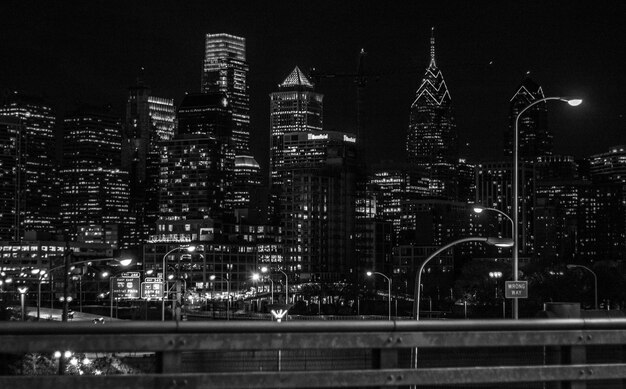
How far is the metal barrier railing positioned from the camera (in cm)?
817

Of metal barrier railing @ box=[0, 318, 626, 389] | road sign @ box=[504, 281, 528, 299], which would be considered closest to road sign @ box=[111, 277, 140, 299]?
road sign @ box=[504, 281, 528, 299]

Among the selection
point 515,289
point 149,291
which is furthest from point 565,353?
point 149,291

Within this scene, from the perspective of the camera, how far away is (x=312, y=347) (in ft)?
28.6

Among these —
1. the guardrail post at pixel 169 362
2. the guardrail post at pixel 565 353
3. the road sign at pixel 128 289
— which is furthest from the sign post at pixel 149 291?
the guardrail post at pixel 169 362

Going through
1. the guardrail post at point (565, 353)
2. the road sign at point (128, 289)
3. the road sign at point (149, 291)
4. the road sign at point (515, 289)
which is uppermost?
the guardrail post at point (565, 353)

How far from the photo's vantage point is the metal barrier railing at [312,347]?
322 inches

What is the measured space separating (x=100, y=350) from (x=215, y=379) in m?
0.97

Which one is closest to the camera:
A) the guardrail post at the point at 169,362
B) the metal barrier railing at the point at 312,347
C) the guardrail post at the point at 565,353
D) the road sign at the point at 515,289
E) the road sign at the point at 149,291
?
the metal barrier railing at the point at 312,347

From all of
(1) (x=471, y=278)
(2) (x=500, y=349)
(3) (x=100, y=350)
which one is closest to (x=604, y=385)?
(2) (x=500, y=349)

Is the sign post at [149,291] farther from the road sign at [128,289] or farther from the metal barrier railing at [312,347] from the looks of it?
the metal barrier railing at [312,347]

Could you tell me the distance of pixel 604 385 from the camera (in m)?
10.5

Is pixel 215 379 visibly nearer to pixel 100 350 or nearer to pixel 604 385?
pixel 100 350

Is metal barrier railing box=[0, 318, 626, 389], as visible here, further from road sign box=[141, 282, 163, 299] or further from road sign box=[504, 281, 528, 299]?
road sign box=[141, 282, 163, 299]

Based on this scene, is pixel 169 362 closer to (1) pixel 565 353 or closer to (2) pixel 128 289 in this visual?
(1) pixel 565 353
